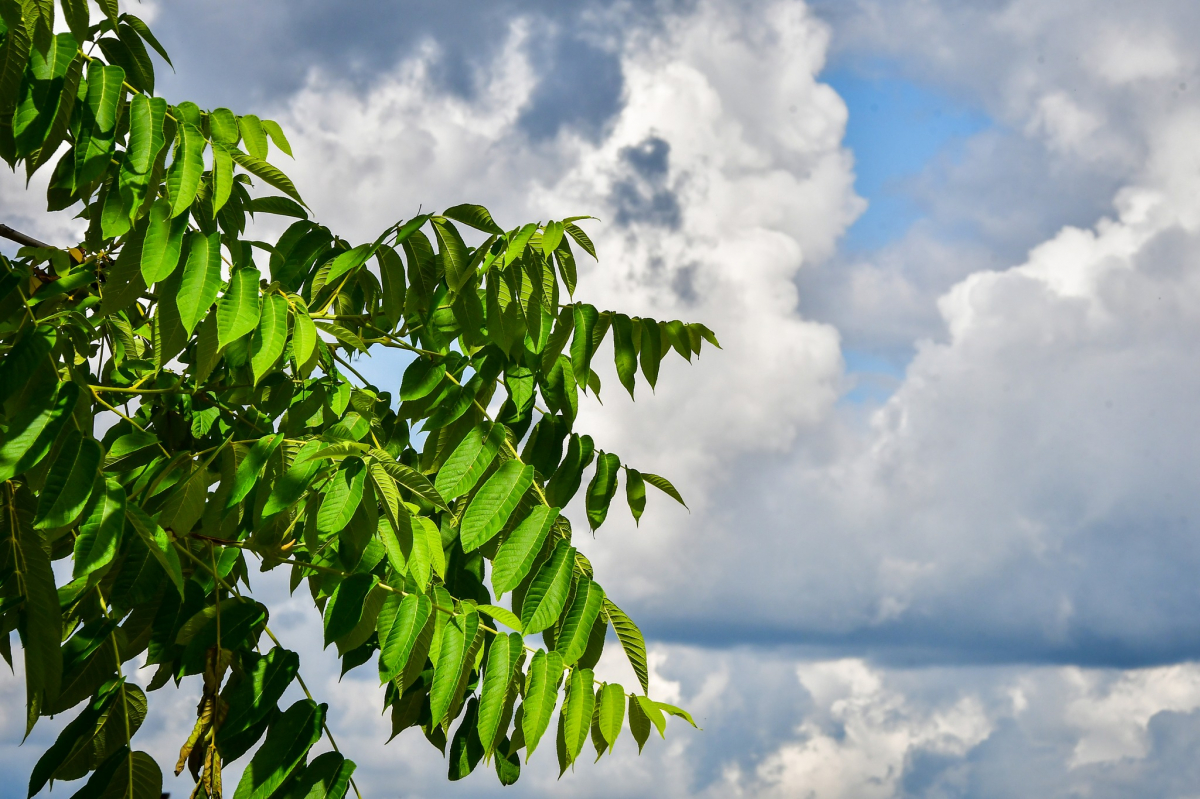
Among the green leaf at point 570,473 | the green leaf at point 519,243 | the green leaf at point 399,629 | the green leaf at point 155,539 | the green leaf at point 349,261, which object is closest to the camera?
the green leaf at point 155,539

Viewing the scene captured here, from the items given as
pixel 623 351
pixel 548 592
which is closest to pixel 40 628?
pixel 548 592

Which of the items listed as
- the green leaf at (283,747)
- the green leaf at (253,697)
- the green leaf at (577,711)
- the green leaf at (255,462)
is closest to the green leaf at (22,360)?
the green leaf at (255,462)

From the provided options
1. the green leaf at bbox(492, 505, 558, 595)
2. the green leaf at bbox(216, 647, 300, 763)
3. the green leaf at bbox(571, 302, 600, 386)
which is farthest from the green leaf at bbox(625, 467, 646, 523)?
the green leaf at bbox(216, 647, 300, 763)

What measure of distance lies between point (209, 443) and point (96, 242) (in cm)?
92

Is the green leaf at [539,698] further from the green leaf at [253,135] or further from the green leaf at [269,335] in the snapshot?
the green leaf at [253,135]

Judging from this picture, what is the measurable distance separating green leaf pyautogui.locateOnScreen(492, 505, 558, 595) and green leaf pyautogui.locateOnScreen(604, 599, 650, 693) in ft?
1.64

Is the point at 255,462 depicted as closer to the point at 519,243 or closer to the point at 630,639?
the point at 519,243

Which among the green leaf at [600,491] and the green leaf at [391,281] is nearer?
the green leaf at [391,281]

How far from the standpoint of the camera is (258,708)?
9.18ft

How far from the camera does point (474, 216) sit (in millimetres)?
3225

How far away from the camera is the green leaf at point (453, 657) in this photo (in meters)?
2.52

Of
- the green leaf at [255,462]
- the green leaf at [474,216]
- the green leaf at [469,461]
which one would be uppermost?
the green leaf at [474,216]

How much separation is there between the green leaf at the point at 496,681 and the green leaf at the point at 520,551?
155 mm

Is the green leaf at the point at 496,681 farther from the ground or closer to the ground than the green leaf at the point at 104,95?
closer to the ground
